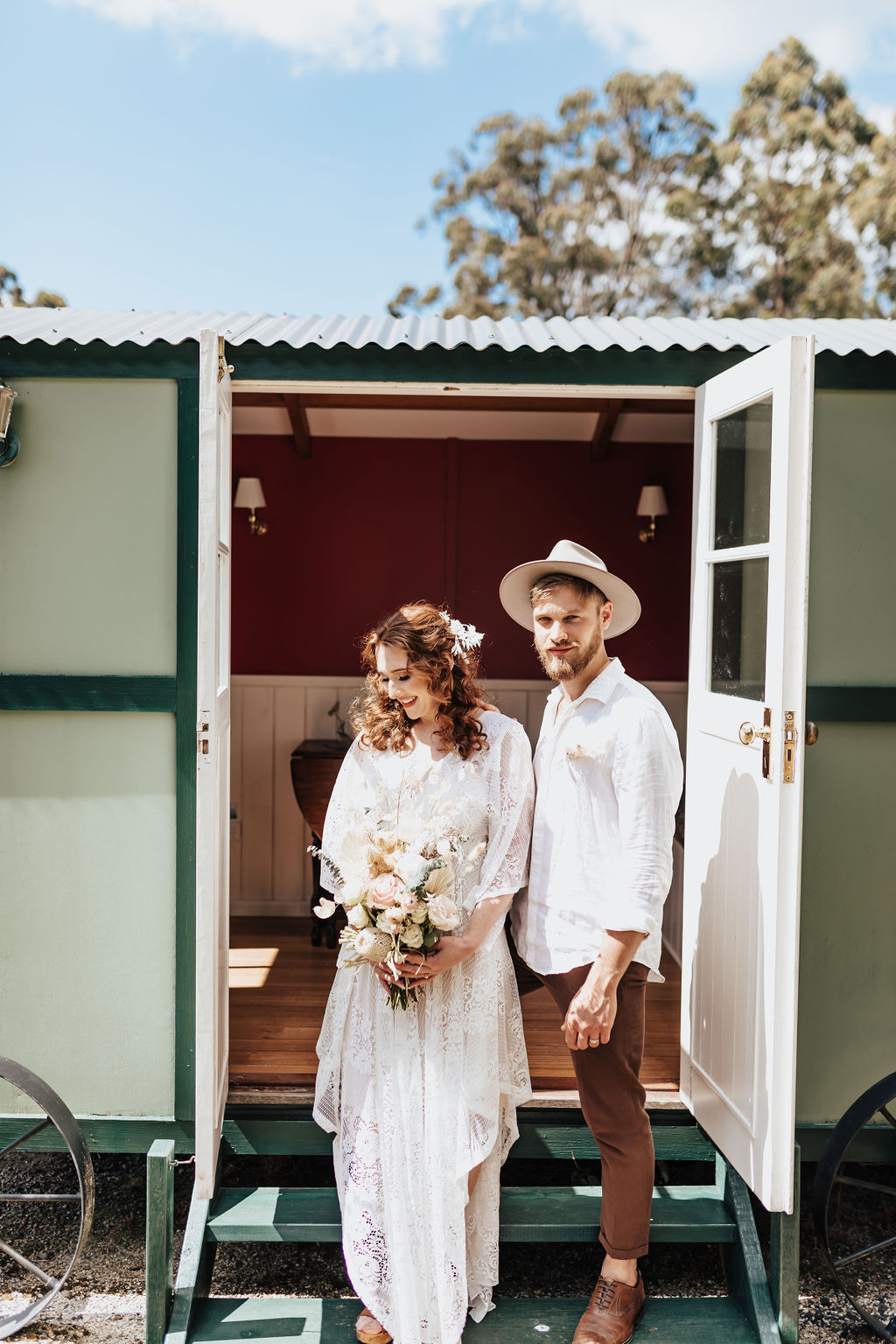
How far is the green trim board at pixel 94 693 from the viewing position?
318 centimetres

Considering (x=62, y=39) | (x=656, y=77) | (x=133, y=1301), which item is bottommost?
(x=133, y=1301)

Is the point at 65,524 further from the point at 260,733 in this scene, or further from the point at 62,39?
the point at 62,39

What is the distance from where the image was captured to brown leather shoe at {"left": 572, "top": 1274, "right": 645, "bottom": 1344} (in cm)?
260

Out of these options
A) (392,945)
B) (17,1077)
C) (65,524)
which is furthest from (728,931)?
(65,524)

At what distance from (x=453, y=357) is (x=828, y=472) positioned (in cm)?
124

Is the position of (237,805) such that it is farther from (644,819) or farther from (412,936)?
(644,819)

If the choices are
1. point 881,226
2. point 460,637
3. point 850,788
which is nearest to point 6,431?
point 460,637

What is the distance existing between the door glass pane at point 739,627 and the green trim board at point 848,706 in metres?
0.40

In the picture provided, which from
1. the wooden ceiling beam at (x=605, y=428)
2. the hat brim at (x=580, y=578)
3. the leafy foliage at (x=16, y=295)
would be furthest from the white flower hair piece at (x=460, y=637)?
the leafy foliage at (x=16, y=295)

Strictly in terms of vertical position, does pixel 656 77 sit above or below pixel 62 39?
below

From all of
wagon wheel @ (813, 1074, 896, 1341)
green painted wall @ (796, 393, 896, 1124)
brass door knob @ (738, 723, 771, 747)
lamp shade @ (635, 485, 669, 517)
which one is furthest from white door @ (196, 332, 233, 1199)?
lamp shade @ (635, 485, 669, 517)

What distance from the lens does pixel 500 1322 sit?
267cm

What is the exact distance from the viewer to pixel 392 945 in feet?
8.28

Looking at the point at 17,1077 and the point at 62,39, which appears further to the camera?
the point at 62,39
